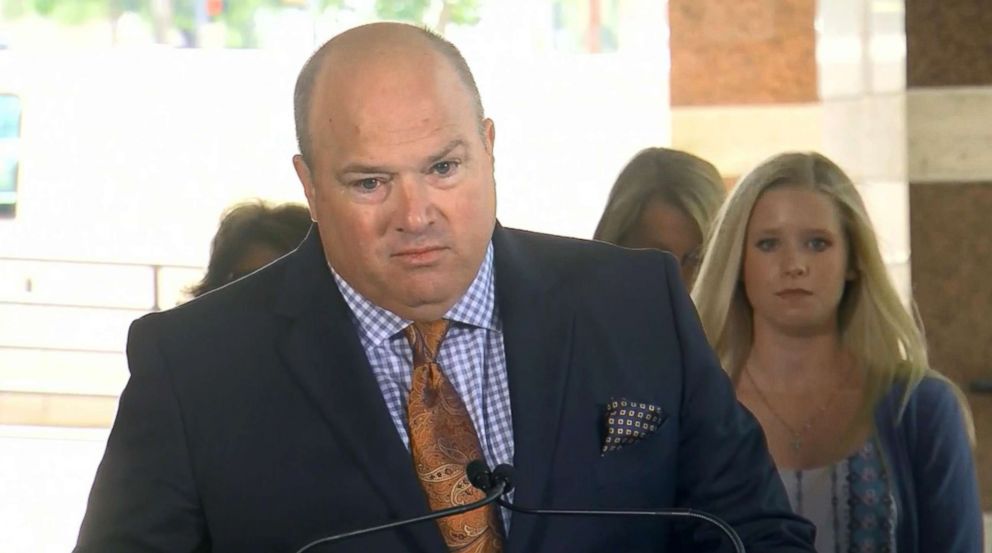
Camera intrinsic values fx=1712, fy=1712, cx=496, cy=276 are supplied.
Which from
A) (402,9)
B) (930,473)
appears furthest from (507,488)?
(402,9)

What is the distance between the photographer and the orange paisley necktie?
1.69 m

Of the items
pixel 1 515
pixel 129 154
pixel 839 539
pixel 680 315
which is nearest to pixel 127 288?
pixel 129 154

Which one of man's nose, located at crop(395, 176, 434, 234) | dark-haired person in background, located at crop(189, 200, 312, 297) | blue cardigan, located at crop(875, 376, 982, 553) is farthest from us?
dark-haired person in background, located at crop(189, 200, 312, 297)

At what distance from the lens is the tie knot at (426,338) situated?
1796mm

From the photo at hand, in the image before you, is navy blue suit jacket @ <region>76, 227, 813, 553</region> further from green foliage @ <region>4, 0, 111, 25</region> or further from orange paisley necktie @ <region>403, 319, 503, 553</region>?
green foliage @ <region>4, 0, 111, 25</region>

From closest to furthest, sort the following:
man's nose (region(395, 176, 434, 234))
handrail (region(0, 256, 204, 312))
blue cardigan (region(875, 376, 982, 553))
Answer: man's nose (region(395, 176, 434, 234))
blue cardigan (region(875, 376, 982, 553))
handrail (region(0, 256, 204, 312))

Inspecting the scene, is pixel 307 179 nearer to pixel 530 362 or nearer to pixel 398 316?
pixel 398 316

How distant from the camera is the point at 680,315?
1.82 meters

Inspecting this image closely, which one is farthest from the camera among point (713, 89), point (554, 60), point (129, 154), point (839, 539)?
point (129, 154)

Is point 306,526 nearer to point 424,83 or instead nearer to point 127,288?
point 424,83

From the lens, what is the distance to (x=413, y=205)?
165cm

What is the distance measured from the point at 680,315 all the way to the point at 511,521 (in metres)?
0.31

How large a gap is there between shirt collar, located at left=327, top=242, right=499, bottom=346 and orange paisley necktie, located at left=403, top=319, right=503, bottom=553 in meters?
0.02

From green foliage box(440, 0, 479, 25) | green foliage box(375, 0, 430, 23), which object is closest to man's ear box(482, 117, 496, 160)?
green foliage box(375, 0, 430, 23)
